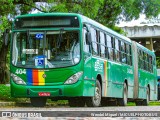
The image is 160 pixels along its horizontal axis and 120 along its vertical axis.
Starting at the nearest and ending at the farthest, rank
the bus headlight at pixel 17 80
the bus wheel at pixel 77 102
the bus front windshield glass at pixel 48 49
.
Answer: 1. the bus front windshield glass at pixel 48 49
2. the bus headlight at pixel 17 80
3. the bus wheel at pixel 77 102

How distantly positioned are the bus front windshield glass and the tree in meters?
4.85

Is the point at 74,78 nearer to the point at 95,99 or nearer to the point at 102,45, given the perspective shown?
the point at 95,99

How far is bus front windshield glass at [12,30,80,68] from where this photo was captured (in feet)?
56.1

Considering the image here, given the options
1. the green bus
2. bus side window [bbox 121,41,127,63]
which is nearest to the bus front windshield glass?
the green bus

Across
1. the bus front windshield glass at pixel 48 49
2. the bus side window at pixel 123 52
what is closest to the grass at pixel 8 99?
the bus side window at pixel 123 52

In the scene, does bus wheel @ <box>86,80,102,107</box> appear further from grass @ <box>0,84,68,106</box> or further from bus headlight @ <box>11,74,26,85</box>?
grass @ <box>0,84,68,106</box>

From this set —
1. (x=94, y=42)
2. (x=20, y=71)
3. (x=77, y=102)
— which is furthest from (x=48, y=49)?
(x=77, y=102)

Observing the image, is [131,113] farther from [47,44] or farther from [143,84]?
[143,84]

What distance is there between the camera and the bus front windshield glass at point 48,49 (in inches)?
674

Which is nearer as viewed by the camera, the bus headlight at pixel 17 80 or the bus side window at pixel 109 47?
the bus headlight at pixel 17 80

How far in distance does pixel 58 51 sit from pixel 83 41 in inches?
31.2

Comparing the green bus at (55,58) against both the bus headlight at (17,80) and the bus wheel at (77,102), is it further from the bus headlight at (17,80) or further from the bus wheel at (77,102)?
the bus wheel at (77,102)

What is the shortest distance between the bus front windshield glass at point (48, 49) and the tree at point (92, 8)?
485 centimetres

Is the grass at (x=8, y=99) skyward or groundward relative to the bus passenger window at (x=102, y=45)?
groundward
